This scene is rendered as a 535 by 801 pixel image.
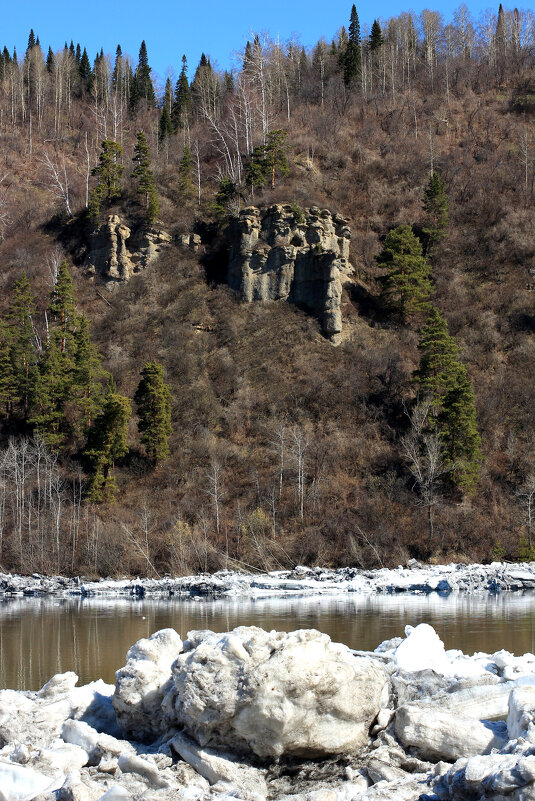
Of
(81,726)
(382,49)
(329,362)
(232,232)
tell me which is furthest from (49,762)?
(382,49)

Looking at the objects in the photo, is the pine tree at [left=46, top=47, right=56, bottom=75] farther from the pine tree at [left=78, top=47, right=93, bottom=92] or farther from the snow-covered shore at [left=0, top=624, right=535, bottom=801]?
the snow-covered shore at [left=0, top=624, right=535, bottom=801]

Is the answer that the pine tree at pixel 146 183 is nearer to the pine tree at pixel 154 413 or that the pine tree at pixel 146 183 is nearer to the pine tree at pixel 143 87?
the pine tree at pixel 154 413

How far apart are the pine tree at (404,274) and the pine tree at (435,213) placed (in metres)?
6.51

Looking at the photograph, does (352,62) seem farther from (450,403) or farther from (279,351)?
(450,403)

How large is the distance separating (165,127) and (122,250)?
106 feet

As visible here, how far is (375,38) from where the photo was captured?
109 m

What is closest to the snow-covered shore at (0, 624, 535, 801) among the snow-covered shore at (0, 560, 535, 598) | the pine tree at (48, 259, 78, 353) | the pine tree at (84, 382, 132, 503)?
the snow-covered shore at (0, 560, 535, 598)

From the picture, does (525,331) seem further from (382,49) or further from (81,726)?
(382,49)

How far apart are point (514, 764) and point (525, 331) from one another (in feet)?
175

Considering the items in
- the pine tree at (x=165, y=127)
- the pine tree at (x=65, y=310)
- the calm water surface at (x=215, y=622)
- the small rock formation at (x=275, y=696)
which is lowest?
the calm water surface at (x=215, y=622)

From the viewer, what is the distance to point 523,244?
6456cm

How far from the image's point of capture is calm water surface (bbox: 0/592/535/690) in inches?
704

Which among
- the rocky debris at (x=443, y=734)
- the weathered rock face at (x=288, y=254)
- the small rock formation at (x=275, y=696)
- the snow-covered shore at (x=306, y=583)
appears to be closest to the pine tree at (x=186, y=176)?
the weathered rock face at (x=288, y=254)

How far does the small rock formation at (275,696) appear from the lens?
28.2 feet
